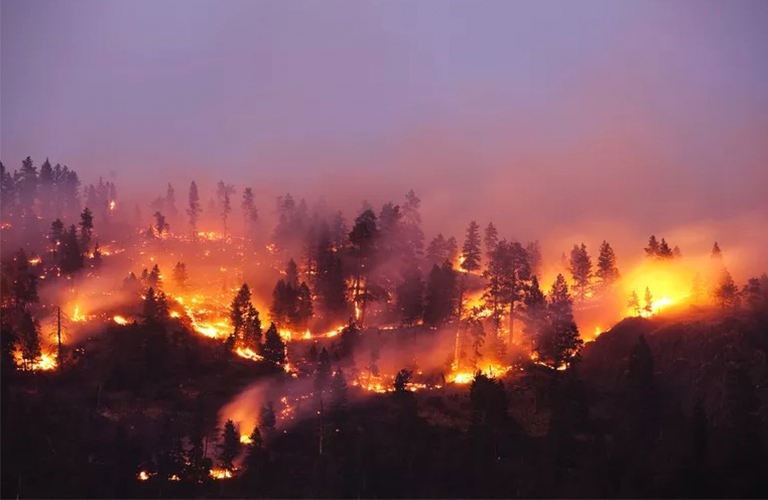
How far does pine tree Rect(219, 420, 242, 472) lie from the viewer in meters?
64.9

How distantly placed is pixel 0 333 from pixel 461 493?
55129 millimetres

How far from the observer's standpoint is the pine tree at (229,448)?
2554 inches

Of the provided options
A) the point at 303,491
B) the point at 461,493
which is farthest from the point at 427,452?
the point at 303,491

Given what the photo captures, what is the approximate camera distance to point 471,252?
108 metres

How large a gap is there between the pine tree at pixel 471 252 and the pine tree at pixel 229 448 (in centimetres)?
5109

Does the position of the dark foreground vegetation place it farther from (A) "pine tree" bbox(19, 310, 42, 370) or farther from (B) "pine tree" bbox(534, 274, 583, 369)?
(B) "pine tree" bbox(534, 274, 583, 369)

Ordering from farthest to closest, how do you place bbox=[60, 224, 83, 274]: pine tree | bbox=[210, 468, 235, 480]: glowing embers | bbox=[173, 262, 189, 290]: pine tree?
bbox=[173, 262, 189, 290]: pine tree
bbox=[60, 224, 83, 274]: pine tree
bbox=[210, 468, 235, 480]: glowing embers

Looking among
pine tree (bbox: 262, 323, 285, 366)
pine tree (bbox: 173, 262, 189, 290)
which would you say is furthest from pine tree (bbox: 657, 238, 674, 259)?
pine tree (bbox: 173, 262, 189, 290)

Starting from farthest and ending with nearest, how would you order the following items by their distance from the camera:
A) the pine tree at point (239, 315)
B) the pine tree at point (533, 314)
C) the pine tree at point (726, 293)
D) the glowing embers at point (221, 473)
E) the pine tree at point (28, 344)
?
the pine tree at point (533, 314), the pine tree at point (239, 315), the pine tree at point (726, 293), the pine tree at point (28, 344), the glowing embers at point (221, 473)

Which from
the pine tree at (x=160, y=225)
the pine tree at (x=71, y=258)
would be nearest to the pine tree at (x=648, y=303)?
the pine tree at (x=71, y=258)

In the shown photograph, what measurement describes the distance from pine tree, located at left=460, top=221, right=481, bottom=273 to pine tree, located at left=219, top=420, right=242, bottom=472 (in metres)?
51.1

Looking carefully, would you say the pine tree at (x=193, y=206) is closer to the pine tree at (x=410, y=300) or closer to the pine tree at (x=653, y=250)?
the pine tree at (x=410, y=300)

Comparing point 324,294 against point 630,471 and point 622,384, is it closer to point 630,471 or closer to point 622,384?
point 622,384

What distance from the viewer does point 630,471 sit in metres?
59.8
